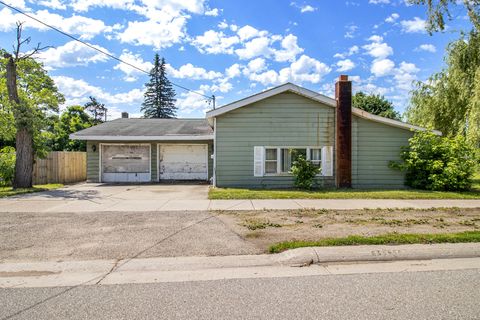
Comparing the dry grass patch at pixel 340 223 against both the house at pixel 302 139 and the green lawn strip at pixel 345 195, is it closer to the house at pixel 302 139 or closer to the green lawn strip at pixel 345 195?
the green lawn strip at pixel 345 195

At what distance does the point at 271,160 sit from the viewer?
42.7 feet

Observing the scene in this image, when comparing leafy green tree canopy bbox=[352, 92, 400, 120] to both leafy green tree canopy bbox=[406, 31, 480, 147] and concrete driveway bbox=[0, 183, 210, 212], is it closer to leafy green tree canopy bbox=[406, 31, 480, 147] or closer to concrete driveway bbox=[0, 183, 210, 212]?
leafy green tree canopy bbox=[406, 31, 480, 147]

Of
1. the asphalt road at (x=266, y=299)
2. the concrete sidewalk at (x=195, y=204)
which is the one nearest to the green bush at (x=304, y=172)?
the concrete sidewalk at (x=195, y=204)

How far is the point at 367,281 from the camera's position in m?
3.86

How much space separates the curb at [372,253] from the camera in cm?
458

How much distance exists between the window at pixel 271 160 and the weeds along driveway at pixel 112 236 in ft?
19.1

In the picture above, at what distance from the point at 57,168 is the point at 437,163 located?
18.9 m

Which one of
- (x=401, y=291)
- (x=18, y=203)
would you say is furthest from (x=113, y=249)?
(x=18, y=203)

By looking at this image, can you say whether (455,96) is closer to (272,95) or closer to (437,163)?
(437,163)

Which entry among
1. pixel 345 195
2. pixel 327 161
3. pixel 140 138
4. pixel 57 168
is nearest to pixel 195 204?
pixel 345 195

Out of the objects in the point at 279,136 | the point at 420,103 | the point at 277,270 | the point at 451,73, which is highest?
the point at 451,73

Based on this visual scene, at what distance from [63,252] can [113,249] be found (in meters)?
0.77

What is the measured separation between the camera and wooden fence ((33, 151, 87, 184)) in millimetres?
16328

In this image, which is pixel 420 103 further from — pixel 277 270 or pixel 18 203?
pixel 18 203
